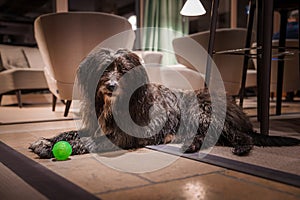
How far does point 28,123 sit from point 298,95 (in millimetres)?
5345

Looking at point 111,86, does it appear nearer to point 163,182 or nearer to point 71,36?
point 163,182

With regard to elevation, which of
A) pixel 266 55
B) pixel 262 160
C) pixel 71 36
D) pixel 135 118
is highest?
pixel 71 36

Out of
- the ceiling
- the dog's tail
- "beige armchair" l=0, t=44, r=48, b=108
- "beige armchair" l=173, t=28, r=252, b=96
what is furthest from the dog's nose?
the ceiling

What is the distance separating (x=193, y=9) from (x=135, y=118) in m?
2.75

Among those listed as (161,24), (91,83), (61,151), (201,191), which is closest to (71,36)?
(91,83)

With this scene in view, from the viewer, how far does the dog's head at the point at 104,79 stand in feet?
6.08

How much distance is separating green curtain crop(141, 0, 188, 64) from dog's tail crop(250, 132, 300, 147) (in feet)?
20.7

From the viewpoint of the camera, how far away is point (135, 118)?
1.95m

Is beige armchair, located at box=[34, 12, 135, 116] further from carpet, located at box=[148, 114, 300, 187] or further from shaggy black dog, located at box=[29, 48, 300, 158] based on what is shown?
carpet, located at box=[148, 114, 300, 187]

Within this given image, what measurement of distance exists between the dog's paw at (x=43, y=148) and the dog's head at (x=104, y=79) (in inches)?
9.6

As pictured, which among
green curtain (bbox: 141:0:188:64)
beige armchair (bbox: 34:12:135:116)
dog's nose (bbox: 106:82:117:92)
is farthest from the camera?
green curtain (bbox: 141:0:188:64)

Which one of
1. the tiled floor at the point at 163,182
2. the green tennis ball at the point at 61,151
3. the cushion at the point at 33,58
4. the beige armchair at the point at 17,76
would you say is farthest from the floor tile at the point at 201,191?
the cushion at the point at 33,58

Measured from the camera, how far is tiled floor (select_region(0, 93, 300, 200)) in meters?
1.16

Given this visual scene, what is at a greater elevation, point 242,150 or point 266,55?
point 266,55
